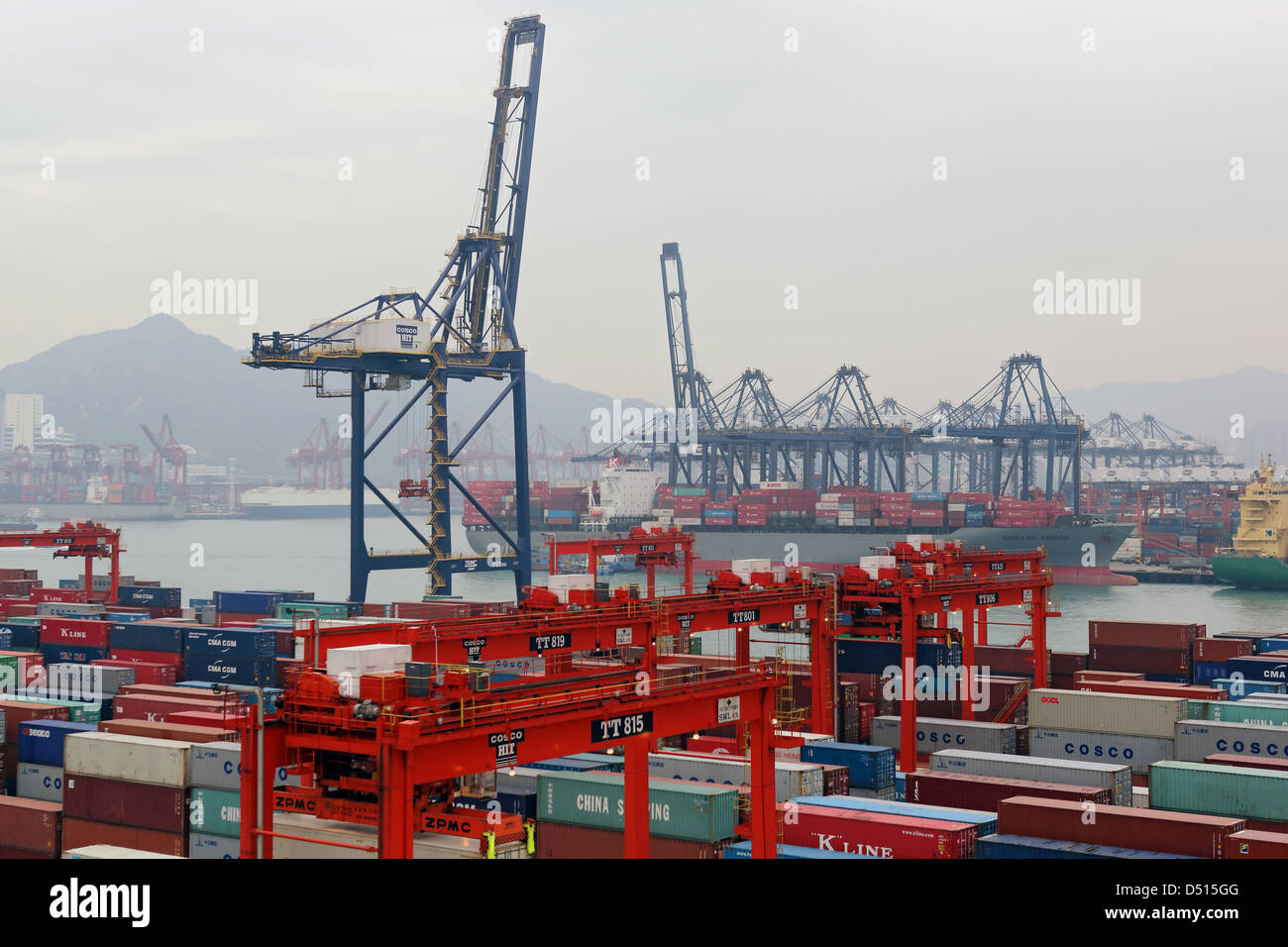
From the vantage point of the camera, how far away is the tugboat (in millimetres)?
102438

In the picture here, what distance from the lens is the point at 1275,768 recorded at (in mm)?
25078

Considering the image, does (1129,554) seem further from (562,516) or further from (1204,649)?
(1204,649)

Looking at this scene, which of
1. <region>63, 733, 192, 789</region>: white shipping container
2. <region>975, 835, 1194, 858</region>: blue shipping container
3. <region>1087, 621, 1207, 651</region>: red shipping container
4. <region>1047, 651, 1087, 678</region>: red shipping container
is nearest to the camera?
<region>975, 835, 1194, 858</region>: blue shipping container

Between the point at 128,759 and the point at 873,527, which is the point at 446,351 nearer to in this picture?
the point at 128,759

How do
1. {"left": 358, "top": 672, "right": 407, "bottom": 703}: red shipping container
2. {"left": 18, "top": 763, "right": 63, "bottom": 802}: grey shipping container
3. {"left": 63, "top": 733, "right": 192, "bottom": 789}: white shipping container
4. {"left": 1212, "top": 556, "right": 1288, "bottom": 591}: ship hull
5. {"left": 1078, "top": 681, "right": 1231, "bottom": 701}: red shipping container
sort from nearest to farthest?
{"left": 358, "top": 672, "right": 407, "bottom": 703}: red shipping container < {"left": 63, "top": 733, "right": 192, "bottom": 789}: white shipping container < {"left": 18, "top": 763, "right": 63, "bottom": 802}: grey shipping container < {"left": 1078, "top": 681, "right": 1231, "bottom": 701}: red shipping container < {"left": 1212, "top": 556, "right": 1288, "bottom": 591}: ship hull

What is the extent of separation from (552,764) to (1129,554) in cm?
12161

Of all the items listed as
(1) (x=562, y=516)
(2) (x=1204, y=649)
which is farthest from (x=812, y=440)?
(2) (x=1204, y=649)

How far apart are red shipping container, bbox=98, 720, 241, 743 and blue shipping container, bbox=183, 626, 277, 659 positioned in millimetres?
9089

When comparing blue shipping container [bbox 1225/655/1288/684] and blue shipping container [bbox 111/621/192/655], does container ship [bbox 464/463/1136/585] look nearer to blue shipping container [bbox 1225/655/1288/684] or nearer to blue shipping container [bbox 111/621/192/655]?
blue shipping container [bbox 1225/655/1288/684]

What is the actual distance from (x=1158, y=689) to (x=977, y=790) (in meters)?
11.3

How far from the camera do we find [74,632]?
39.2m

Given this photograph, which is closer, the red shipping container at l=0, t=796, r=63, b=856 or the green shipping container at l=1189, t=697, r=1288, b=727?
the red shipping container at l=0, t=796, r=63, b=856

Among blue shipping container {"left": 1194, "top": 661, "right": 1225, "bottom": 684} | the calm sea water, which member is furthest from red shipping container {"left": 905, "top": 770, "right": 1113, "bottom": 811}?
the calm sea water
